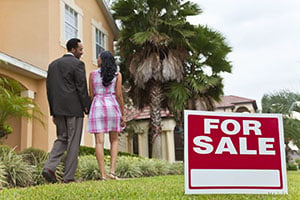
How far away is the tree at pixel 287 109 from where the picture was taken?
1959 cm

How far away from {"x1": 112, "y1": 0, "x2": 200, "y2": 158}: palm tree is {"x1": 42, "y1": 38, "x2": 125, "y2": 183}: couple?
26.9 feet

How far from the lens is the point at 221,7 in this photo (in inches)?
768

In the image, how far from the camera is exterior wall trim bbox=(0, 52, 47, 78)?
901 cm

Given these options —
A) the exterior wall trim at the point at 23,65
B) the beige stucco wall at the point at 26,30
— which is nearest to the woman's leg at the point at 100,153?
the exterior wall trim at the point at 23,65

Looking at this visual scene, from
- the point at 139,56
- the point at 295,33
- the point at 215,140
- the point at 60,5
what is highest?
the point at 295,33

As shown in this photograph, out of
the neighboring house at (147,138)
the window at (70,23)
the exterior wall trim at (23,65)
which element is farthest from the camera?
the neighboring house at (147,138)

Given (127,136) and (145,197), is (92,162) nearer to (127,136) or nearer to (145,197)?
(145,197)

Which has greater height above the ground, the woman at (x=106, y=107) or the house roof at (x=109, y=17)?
the house roof at (x=109, y=17)

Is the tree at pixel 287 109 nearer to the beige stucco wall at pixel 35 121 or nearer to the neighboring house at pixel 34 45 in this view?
the neighboring house at pixel 34 45

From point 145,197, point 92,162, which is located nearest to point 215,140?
point 145,197

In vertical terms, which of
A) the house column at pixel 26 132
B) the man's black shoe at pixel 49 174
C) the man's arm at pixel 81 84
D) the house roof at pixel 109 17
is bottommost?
the man's black shoe at pixel 49 174

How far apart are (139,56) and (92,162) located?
7.55 metres

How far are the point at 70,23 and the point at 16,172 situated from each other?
7.64 metres

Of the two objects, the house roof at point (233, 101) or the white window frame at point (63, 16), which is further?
the house roof at point (233, 101)
